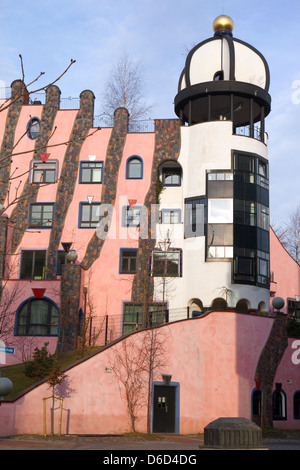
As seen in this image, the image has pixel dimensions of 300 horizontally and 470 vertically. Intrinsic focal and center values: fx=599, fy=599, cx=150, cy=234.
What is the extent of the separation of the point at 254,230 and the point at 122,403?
13.5 m

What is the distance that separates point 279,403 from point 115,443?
1076 centimetres

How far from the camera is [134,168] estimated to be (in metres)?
37.1

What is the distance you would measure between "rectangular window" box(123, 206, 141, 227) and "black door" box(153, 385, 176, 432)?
456 inches

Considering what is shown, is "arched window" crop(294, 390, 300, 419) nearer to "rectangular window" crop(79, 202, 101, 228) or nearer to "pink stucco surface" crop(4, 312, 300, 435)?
"pink stucco surface" crop(4, 312, 300, 435)

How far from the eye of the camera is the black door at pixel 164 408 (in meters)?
26.8

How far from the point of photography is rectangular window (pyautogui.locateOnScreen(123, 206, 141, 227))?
35912 mm

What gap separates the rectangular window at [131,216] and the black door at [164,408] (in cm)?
1158

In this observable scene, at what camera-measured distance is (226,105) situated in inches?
1485

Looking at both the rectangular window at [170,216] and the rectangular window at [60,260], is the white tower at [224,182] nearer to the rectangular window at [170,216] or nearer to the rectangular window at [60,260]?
the rectangular window at [170,216]

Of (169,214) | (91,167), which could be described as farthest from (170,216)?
(91,167)

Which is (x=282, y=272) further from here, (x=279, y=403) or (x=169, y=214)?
(x=279, y=403)

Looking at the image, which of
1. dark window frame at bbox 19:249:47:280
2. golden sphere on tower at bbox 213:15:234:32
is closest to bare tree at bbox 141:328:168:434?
dark window frame at bbox 19:249:47:280

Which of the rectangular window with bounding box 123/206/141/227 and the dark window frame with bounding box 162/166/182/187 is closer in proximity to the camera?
the rectangular window with bounding box 123/206/141/227
